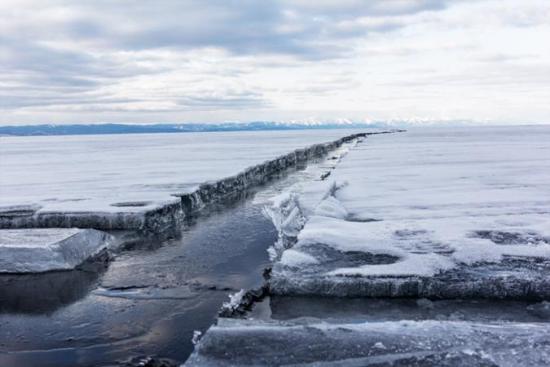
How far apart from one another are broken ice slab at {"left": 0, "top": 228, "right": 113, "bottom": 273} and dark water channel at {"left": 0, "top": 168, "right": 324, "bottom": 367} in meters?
0.18

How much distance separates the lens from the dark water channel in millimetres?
4383

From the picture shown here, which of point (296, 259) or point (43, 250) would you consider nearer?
point (296, 259)

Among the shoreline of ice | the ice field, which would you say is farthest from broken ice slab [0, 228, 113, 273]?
the ice field

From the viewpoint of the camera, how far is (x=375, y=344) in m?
3.56

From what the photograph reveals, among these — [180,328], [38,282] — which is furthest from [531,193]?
[38,282]

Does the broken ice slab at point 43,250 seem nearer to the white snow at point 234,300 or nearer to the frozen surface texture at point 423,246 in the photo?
the white snow at point 234,300

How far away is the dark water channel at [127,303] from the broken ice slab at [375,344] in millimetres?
852

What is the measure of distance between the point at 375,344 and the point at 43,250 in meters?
4.78

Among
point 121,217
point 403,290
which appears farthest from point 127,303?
point 121,217

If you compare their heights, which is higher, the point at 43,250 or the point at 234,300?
the point at 43,250

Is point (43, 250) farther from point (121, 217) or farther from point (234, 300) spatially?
point (234, 300)

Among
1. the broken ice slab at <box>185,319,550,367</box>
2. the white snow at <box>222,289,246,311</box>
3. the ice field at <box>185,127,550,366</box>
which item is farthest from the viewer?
the white snow at <box>222,289,246,311</box>

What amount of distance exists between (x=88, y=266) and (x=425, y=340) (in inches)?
191

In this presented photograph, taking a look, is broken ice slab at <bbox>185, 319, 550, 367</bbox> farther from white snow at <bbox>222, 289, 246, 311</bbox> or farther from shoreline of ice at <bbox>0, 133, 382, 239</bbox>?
shoreline of ice at <bbox>0, 133, 382, 239</bbox>
